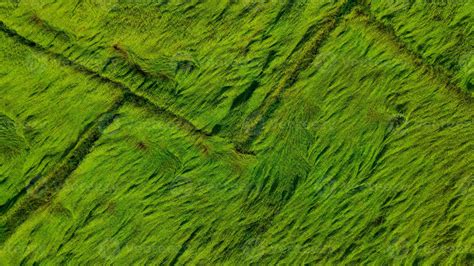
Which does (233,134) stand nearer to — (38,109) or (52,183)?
(52,183)

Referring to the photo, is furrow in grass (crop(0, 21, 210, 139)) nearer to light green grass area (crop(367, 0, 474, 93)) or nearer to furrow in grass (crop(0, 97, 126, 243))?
furrow in grass (crop(0, 97, 126, 243))

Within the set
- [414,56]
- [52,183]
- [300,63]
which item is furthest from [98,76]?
[414,56]

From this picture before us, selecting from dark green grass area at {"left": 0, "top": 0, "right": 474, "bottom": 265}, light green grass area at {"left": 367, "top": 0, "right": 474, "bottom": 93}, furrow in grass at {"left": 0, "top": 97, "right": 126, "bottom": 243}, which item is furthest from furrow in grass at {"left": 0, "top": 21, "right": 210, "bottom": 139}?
light green grass area at {"left": 367, "top": 0, "right": 474, "bottom": 93}

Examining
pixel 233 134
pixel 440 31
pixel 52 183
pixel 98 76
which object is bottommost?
pixel 52 183

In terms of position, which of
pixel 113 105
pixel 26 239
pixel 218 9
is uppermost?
pixel 218 9

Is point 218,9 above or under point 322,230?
above

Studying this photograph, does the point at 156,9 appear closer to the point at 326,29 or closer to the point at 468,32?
the point at 326,29

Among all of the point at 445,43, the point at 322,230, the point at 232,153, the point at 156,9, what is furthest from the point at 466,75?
the point at 156,9
